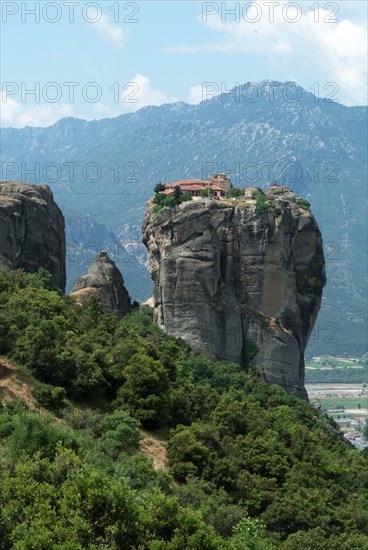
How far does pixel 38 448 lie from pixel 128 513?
5.39m

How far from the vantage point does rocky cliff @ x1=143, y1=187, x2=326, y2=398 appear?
6338cm

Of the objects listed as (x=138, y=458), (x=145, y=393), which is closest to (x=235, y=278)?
(x=145, y=393)

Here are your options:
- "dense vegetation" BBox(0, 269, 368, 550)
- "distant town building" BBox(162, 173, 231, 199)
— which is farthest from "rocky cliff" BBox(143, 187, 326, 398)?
"dense vegetation" BBox(0, 269, 368, 550)

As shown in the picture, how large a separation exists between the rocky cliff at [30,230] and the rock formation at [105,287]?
68.5 inches

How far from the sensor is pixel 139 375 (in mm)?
39781

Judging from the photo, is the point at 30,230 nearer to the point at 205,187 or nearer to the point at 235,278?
the point at 235,278

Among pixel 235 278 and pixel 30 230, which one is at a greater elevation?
pixel 30 230

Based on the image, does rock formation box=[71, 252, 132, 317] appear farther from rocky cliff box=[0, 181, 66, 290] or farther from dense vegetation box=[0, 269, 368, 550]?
dense vegetation box=[0, 269, 368, 550]

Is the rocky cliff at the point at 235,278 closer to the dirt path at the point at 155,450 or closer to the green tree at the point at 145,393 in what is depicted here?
the green tree at the point at 145,393

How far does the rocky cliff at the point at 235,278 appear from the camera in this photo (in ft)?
208

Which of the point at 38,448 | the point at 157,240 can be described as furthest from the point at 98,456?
the point at 157,240

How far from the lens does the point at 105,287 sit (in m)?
64.8

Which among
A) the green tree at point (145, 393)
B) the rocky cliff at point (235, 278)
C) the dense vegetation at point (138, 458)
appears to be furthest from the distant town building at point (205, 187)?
the green tree at point (145, 393)

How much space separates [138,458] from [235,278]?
3324cm
